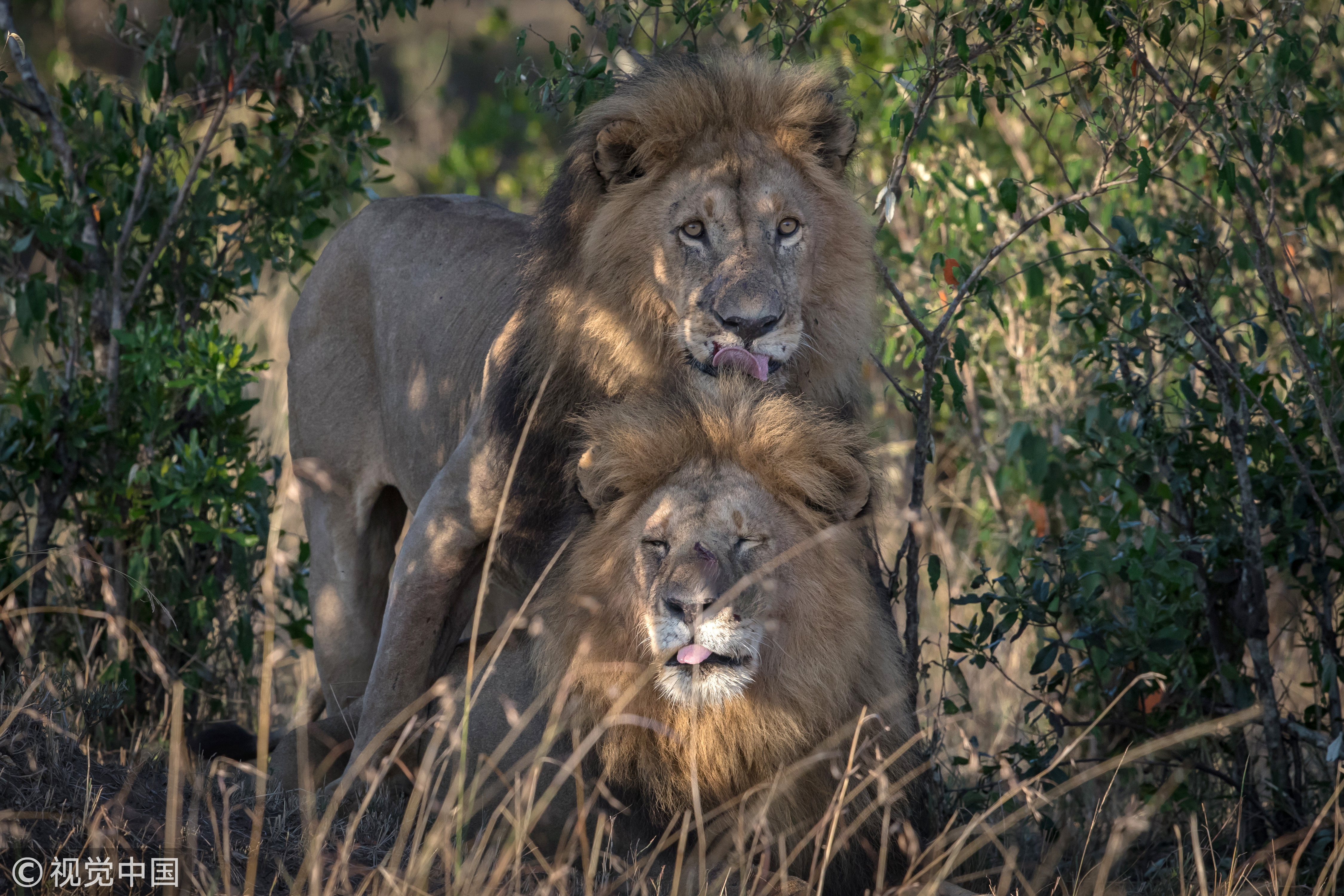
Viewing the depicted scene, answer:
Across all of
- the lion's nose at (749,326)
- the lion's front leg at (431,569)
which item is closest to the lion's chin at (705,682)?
the lion's nose at (749,326)

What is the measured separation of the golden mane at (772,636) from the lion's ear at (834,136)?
65 centimetres

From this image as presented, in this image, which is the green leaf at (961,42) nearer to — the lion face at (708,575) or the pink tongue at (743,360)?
the pink tongue at (743,360)

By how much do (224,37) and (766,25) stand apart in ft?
6.20

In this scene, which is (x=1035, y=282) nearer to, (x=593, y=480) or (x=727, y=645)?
(x=593, y=480)

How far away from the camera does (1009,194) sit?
3.93 meters

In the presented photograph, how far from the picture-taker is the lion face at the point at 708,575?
9.75 feet

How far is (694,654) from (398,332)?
2.07m

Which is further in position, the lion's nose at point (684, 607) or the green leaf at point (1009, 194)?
the green leaf at point (1009, 194)

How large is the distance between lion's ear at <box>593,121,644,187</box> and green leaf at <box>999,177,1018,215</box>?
3.50ft

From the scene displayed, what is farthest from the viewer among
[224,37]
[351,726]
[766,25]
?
[224,37]

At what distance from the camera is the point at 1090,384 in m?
5.59

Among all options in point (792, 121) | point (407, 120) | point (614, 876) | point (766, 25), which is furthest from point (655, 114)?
point (407, 120)

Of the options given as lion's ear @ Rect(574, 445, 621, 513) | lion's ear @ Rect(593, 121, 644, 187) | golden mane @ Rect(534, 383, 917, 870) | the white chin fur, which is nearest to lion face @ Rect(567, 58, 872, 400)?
lion's ear @ Rect(593, 121, 644, 187)

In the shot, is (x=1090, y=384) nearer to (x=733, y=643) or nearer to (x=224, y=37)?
(x=733, y=643)
